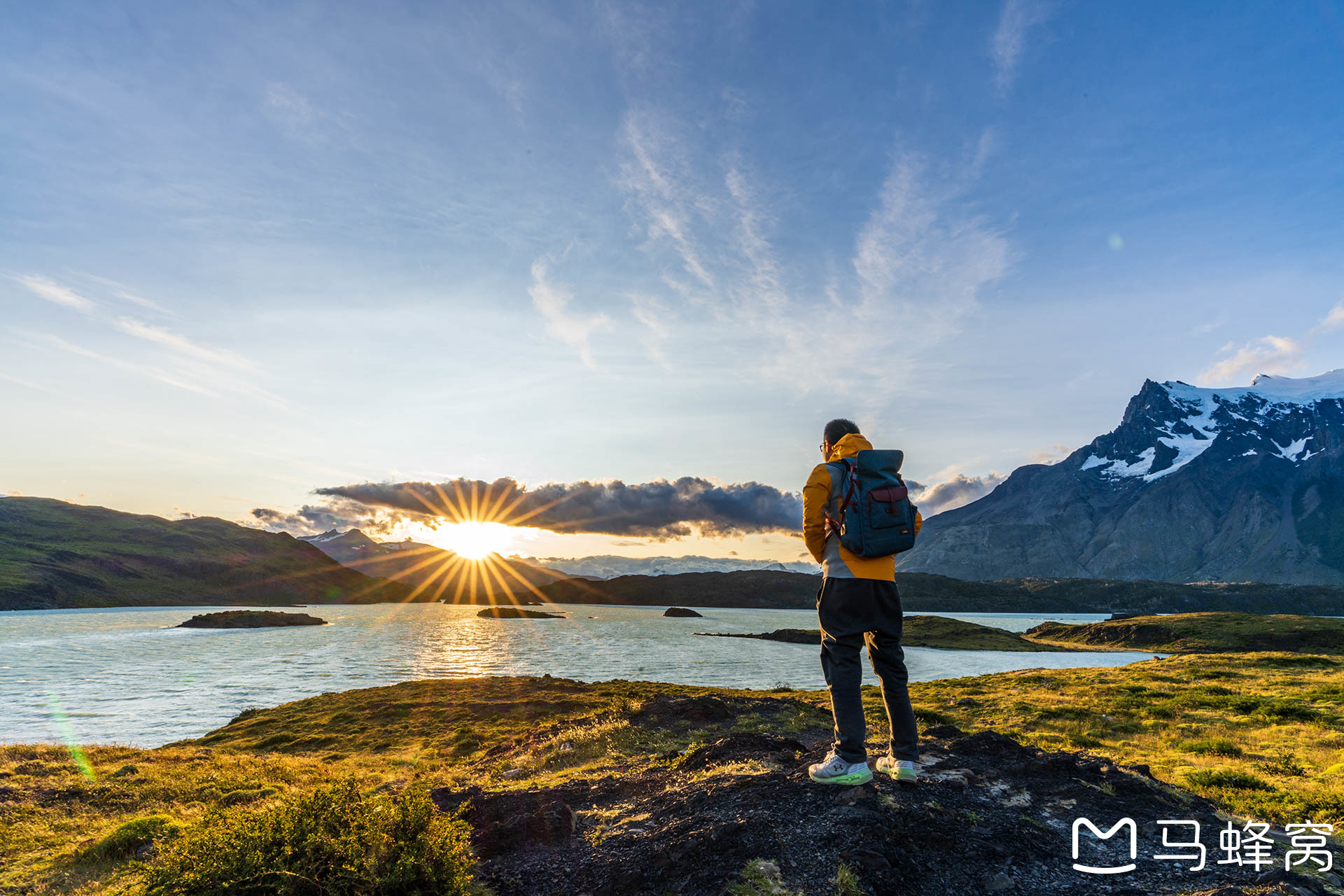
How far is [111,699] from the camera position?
41250mm

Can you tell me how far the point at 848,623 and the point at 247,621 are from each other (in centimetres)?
18467

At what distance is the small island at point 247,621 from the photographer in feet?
474

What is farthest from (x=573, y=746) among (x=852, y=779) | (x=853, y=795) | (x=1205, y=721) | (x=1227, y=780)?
(x=1205, y=721)

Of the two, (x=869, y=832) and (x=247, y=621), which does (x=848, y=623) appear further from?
(x=247, y=621)

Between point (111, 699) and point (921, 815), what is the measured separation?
179 feet

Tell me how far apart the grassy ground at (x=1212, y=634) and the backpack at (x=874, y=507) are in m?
75.6

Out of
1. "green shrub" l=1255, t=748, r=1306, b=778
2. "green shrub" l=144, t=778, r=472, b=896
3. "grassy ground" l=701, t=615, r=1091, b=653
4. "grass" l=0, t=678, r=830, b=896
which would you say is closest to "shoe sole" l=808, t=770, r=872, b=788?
"green shrub" l=144, t=778, r=472, b=896

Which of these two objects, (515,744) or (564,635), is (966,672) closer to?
(515,744)

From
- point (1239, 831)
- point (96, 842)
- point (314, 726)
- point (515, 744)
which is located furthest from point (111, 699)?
point (1239, 831)

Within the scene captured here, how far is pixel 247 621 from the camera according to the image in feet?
500

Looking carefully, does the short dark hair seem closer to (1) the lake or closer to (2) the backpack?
(2) the backpack

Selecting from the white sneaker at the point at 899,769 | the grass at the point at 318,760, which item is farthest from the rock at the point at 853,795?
the grass at the point at 318,760

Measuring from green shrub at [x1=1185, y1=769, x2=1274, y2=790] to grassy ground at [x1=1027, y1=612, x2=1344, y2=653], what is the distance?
223ft

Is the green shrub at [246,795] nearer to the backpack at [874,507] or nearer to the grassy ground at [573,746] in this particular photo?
the grassy ground at [573,746]
